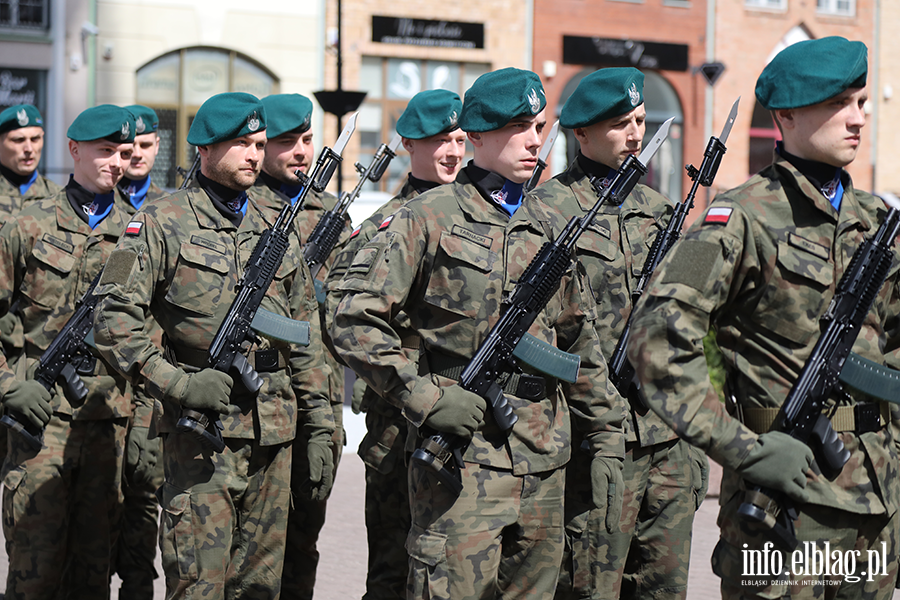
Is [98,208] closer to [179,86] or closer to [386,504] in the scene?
[386,504]

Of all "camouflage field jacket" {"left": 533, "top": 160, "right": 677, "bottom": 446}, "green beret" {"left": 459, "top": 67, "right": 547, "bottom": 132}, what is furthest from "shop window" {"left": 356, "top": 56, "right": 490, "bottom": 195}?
"green beret" {"left": 459, "top": 67, "right": 547, "bottom": 132}

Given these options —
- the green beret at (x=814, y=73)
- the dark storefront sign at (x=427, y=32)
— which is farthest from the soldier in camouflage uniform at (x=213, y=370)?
the dark storefront sign at (x=427, y=32)

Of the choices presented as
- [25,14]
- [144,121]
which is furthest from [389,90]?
[144,121]

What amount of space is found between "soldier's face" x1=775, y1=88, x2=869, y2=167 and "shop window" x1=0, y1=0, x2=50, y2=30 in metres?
17.9

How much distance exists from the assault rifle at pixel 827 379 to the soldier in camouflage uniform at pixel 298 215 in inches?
99.4

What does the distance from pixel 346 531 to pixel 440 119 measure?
2702 millimetres

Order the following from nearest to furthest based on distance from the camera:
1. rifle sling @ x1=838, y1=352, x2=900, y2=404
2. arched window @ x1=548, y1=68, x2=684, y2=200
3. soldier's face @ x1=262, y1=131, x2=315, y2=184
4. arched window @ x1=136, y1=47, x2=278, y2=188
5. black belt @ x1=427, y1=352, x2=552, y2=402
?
rifle sling @ x1=838, y1=352, x2=900, y2=404
black belt @ x1=427, y1=352, x2=552, y2=402
soldier's face @ x1=262, y1=131, x2=315, y2=184
arched window @ x1=136, y1=47, x2=278, y2=188
arched window @ x1=548, y1=68, x2=684, y2=200

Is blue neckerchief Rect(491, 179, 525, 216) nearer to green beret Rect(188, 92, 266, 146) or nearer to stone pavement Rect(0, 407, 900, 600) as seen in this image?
green beret Rect(188, 92, 266, 146)

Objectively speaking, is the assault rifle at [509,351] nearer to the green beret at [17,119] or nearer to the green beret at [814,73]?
the green beret at [814,73]

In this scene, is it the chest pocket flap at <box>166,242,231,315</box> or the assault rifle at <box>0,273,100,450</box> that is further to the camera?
the assault rifle at <box>0,273,100,450</box>

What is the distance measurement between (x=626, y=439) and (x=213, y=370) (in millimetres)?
1548

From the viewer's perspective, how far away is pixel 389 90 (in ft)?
70.4

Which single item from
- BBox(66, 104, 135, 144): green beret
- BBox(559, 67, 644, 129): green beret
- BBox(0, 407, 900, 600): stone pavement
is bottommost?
BBox(0, 407, 900, 600): stone pavement

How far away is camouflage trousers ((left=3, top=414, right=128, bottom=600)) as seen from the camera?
4824 millimetres
